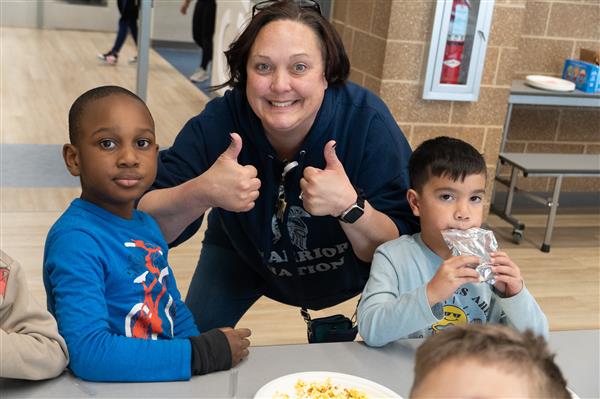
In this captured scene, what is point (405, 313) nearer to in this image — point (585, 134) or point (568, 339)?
point (568, 339)

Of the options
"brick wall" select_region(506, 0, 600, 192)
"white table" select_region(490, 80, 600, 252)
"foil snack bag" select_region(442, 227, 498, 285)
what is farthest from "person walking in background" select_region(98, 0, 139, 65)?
"foil snack bag" select_region(442, 227, 498, 285)

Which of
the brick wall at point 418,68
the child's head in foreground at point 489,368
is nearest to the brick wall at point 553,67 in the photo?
the brick wall at point 418,68

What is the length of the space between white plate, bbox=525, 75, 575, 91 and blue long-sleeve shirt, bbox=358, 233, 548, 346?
327 cm

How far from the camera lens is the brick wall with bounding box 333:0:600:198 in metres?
4.27

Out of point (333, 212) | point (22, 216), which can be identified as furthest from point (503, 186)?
point (333, 212)

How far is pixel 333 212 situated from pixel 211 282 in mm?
631

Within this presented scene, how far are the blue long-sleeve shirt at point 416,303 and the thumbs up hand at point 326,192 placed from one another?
Result: 137 millimetres

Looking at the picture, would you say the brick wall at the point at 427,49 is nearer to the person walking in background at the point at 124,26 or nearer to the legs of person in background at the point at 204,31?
the legs of person in background at the point at 204,31

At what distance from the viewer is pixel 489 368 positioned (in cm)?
79

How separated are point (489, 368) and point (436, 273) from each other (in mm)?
763

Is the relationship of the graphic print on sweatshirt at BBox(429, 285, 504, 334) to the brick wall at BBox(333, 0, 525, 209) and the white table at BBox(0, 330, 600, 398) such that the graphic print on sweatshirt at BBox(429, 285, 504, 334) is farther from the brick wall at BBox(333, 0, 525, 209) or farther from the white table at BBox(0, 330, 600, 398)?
the brick wall at BBox(333, 0, 525, 209)

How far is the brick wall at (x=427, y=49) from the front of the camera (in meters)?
4.27

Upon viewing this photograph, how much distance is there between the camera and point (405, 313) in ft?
5.07

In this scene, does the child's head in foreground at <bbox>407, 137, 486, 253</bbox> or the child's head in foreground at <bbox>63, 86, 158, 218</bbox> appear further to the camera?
the child's head in foreground at <bbox>407, 137, 486, 253</bbox>
